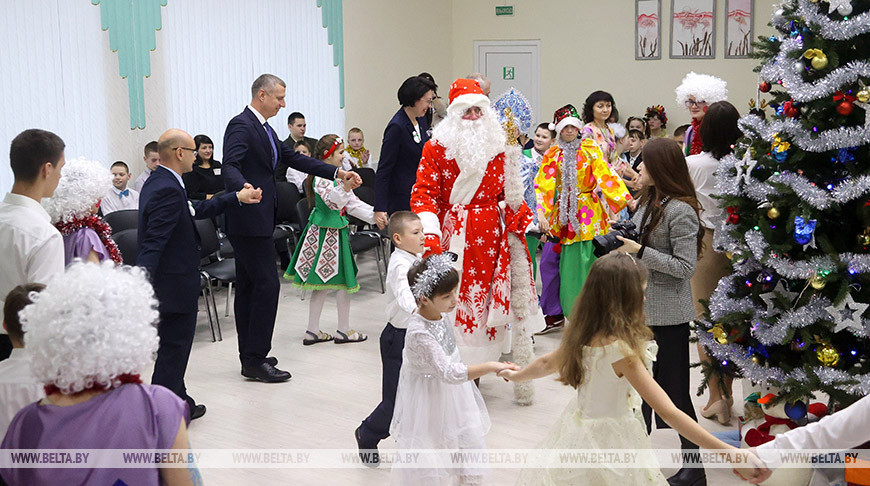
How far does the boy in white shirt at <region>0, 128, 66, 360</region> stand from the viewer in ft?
10.2

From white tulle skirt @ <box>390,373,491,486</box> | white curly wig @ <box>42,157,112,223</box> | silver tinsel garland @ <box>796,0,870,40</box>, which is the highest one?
silver tinsel garland @ <box>796,0,870,40</box>

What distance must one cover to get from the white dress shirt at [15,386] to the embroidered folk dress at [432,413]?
4.29ft

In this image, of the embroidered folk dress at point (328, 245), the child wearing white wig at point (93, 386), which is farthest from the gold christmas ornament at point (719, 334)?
the embroidered folk dress at point (328, 245)

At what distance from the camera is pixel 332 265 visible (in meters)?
6.23

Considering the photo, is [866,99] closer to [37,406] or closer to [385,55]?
[37,406]

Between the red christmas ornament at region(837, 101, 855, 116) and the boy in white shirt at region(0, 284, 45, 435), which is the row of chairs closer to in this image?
the boy in white shirt at region(0, 284, 45, 435)

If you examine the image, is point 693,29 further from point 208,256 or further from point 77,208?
point 77,208

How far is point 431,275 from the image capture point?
3.19 m

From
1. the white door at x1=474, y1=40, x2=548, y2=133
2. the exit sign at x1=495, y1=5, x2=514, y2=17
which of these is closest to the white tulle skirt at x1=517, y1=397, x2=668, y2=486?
the white door at x1=474, y1=40, x2=548, y2=133

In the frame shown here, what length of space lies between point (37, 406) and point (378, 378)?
356 centimetres

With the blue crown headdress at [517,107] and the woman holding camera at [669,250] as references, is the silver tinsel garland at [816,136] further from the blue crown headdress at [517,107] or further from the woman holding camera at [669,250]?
the blue crown headdress at [517,107]

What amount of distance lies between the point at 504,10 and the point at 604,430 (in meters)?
9.44

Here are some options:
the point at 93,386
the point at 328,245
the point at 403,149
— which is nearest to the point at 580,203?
the point at 403,149

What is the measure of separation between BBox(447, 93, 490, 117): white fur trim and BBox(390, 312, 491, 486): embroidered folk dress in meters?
1.71
